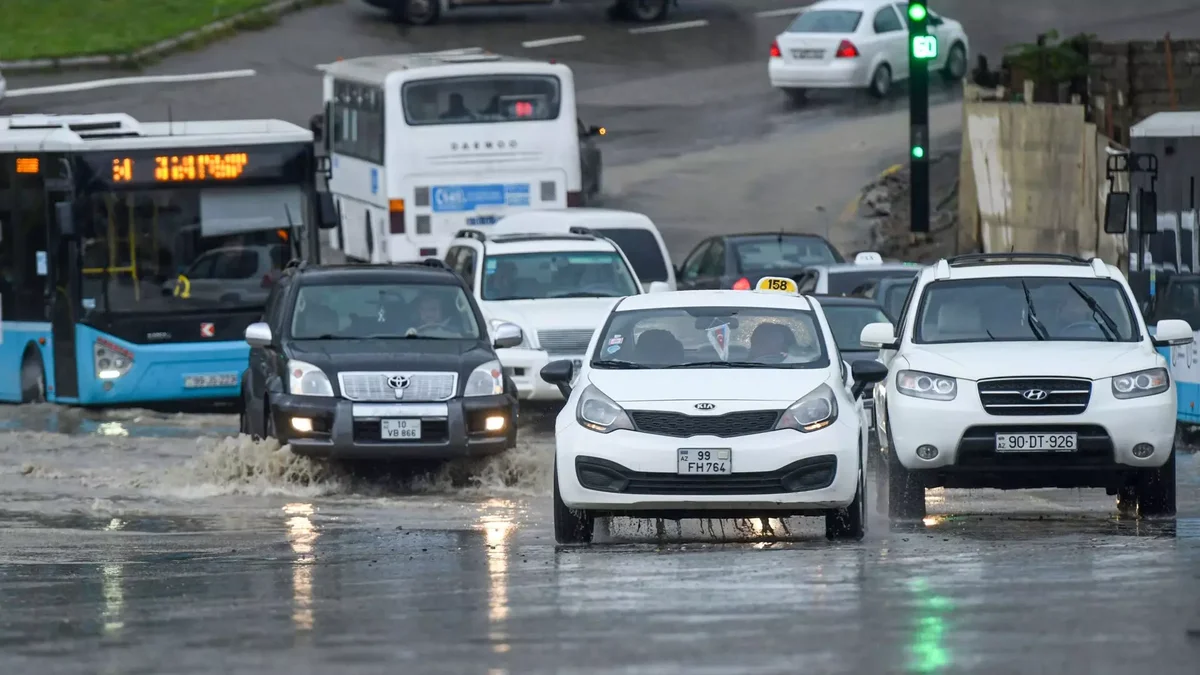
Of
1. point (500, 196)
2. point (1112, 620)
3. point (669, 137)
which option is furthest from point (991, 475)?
point (669, 137)

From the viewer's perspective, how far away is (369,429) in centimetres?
1761

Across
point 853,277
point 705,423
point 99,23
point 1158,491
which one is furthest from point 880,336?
point 99,23

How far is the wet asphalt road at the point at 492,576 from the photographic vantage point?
9469 mm

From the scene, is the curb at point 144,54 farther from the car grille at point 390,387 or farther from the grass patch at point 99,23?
the car grille at point 390,387

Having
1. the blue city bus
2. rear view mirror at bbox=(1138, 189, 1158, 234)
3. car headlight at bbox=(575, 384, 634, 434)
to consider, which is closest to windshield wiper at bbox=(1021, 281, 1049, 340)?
car headlight at bbox=(575, 384, 634, 434)

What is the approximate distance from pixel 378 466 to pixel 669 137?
2392 centimetres

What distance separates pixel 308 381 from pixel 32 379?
21.9 feet

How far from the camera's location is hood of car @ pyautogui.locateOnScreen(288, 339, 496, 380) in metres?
17.8

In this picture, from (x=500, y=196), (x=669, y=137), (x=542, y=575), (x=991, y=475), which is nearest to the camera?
(x=542, y=575)

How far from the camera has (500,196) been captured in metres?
31.4

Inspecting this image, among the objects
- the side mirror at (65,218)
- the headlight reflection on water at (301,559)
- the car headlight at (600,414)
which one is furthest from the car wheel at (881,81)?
the car headlight at (600,414)

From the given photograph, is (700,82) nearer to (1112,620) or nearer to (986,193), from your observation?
(986,193)

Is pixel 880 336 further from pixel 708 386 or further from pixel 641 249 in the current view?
pixel 641 249

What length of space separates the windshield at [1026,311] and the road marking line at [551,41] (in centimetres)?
3098
